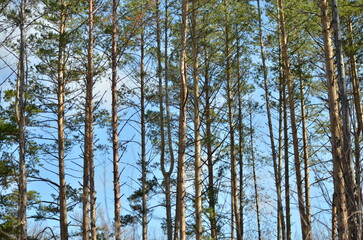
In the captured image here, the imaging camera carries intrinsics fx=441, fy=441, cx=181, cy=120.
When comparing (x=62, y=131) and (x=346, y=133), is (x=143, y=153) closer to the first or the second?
(x=62, y=131)

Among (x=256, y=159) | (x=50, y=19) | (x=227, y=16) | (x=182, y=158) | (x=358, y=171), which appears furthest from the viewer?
(x=256, y=159)

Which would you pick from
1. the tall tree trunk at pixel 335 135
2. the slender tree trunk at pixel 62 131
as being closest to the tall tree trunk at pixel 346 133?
the tall tree trunk at pixel 335 135

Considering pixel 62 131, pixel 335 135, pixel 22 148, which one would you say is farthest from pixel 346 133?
pixel 62 131

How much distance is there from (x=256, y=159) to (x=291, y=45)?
5482mm

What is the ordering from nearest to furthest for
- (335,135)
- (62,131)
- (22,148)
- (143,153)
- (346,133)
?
(346,133) < (335,135) < (22,148) < (62,131) < (143,153)

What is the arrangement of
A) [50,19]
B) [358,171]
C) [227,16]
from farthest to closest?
[50,19], [227,16], [358,171]

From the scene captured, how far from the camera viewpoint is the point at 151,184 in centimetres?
1384

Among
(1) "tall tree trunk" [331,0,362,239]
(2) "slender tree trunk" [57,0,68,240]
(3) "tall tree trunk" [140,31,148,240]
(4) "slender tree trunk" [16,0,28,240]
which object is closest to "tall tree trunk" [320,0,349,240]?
(1) "tall tree trunk" [331,0,362,239]

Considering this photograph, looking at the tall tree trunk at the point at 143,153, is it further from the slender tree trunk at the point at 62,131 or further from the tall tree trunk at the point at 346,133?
the tall tree trunk at the point at 346,133

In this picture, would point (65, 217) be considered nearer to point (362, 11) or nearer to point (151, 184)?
point (151, 184)

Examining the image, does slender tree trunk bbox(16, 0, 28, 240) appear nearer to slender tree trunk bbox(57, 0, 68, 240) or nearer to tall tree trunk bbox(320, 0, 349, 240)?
slender tree trunk bbox(57, 0, 68, 240)

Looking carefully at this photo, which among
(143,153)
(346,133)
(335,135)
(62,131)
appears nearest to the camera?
(346,133)

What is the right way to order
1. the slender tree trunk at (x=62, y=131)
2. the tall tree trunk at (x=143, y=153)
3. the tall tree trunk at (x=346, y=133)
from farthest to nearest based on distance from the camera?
1. the tall tree trunk at (x=143, y=153)
2. the slender tree trunk at (x=62, y=131)
3. the tall tree trunk at (x=346, y=133)

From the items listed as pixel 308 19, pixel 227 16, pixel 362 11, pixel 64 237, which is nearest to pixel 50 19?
pixel 227 16
